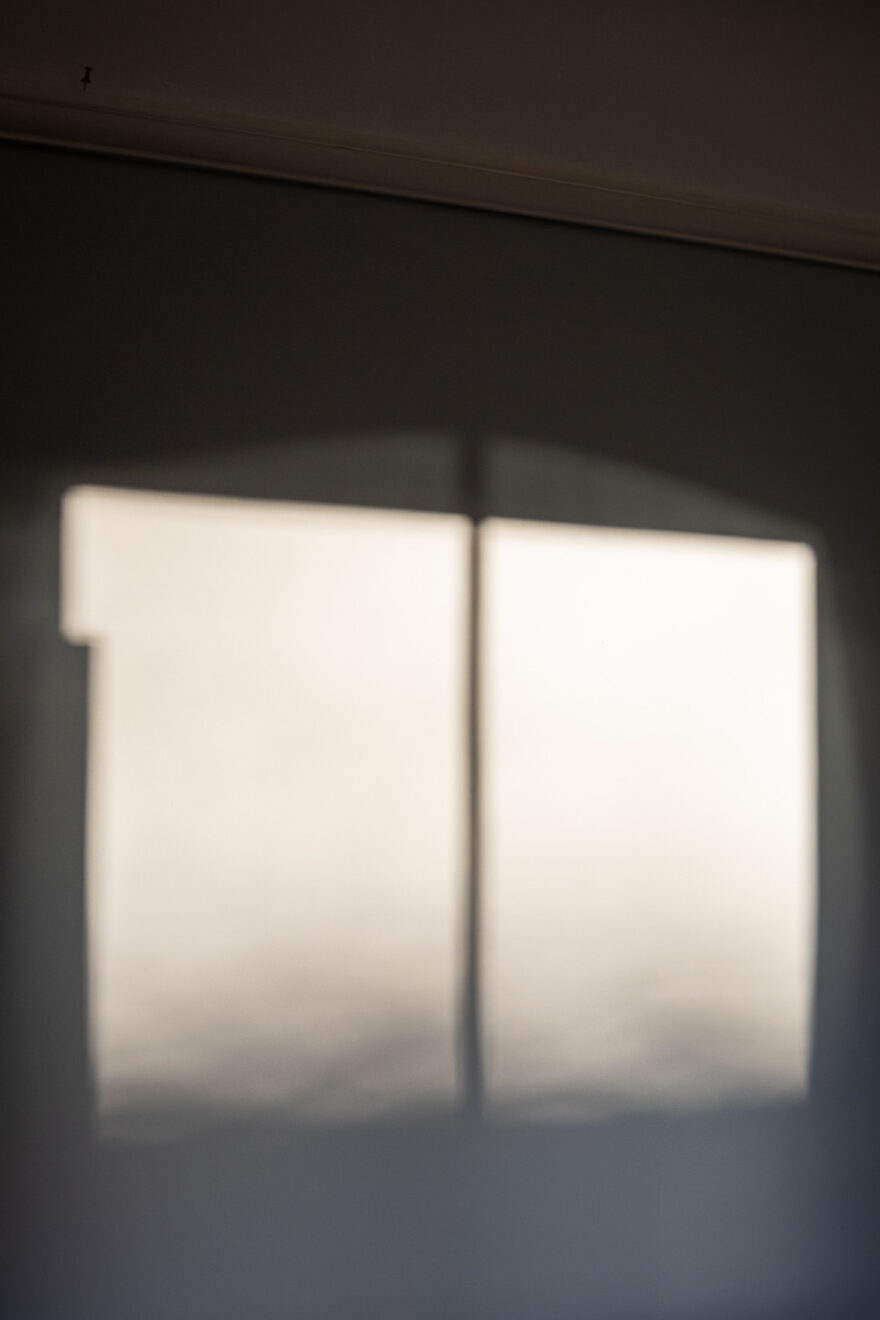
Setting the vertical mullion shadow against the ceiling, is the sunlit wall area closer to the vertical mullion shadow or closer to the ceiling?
the vertical mullion shadow

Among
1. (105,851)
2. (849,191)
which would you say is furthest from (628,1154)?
(849,191)

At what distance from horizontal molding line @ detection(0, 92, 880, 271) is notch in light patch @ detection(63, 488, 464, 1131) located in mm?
628

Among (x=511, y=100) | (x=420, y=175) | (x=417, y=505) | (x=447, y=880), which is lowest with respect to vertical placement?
(x=447, y=880)

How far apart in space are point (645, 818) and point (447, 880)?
43 cm

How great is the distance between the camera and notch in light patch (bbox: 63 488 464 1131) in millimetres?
2084

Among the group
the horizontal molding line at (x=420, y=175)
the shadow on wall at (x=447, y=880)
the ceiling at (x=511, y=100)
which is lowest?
the shadow on wall at (x=447, y=880)

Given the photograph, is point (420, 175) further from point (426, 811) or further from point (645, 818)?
point (645, 818)

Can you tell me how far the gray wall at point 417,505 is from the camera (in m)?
2.05

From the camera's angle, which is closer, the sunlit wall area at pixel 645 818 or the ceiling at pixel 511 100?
the ceiling at pixel 511 100

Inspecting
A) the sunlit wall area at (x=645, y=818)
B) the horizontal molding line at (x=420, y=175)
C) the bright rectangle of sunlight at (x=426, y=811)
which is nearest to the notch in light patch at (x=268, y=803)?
the bright rectangle of sunlight at (x=426, y=811)

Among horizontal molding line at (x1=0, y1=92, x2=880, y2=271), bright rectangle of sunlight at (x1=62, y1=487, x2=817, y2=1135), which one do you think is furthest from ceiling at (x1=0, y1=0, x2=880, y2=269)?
bright rectangle of sunlight at (x1=62, y1=487, x2=817, y2=1135)

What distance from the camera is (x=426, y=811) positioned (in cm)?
226

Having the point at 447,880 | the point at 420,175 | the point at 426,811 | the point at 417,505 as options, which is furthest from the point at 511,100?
the point at 447,880

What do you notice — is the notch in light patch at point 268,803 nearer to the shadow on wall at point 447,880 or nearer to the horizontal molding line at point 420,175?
the shadow on wall at point 447,880
